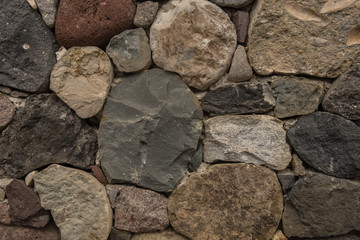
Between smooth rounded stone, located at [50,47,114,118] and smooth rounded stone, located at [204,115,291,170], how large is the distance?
60 centimetres

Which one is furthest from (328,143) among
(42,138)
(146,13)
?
(42,138)

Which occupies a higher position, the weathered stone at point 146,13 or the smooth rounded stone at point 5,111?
the weathered stone at point 146,13

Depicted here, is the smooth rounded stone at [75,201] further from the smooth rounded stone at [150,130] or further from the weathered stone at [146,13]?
the weathered stone at [146,13]

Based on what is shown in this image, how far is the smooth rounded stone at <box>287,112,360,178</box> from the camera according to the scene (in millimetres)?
1310

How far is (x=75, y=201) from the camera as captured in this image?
4.71 ft

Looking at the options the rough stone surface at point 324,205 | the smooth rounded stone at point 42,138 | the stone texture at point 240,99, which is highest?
the stone texture at point 240,99

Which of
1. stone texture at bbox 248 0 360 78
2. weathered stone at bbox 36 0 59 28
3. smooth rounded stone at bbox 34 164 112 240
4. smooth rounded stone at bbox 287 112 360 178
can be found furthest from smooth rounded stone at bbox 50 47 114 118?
smooth rounded stone at bbox 287 112 360 178

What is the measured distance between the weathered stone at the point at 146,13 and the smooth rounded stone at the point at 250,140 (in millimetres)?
599

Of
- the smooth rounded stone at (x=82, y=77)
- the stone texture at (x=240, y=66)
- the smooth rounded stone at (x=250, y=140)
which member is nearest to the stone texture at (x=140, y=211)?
the smooth rounded stone at (x=250, y=140)

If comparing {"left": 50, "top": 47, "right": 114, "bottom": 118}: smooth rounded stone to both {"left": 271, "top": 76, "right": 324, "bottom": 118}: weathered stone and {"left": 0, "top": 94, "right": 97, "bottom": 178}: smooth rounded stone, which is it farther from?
{"left": 271, "top": 76, "right": 324, "bottom": 118}: weathered stone

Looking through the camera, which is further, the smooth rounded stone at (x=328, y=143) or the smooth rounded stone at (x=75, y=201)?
the smooth rounded stone at (x=75, y=201)

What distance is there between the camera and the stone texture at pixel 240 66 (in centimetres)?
135

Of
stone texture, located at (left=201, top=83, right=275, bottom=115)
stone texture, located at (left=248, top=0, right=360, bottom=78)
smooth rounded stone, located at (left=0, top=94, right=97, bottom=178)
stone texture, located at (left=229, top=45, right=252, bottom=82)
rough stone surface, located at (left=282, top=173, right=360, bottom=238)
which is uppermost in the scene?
stone texture, located at (left=248, top=0, right=360, bottom=78)

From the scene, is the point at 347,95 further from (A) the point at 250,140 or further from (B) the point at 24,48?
(B) the point at 24,48
